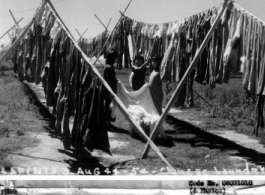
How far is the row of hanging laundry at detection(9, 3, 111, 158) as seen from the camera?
5.09 metres

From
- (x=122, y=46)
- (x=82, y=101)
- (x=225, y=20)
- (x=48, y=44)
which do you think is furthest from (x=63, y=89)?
(x=122, y=46)

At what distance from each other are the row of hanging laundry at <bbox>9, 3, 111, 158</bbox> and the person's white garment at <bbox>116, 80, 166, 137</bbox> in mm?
1114

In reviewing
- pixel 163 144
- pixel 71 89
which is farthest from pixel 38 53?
pixel 163 144

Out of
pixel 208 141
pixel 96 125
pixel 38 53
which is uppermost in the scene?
pixel 38 53

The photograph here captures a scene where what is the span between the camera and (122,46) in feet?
34.0

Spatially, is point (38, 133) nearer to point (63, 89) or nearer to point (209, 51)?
point (63, 89)

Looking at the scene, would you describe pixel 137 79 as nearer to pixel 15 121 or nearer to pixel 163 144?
pixel 163 144

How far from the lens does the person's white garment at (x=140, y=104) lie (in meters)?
6.21

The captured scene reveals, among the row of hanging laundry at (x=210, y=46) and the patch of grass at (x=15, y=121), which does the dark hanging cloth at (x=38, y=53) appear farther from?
the row of hanging laundry at (x=210, y=46)

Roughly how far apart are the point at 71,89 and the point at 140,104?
1.64 metres

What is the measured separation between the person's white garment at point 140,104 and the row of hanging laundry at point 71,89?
1.11m

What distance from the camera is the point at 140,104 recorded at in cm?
651

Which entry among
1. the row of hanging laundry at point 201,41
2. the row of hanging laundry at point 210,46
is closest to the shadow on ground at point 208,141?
the row of hanging laundry at point 210,46

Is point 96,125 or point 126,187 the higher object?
point 96,125
